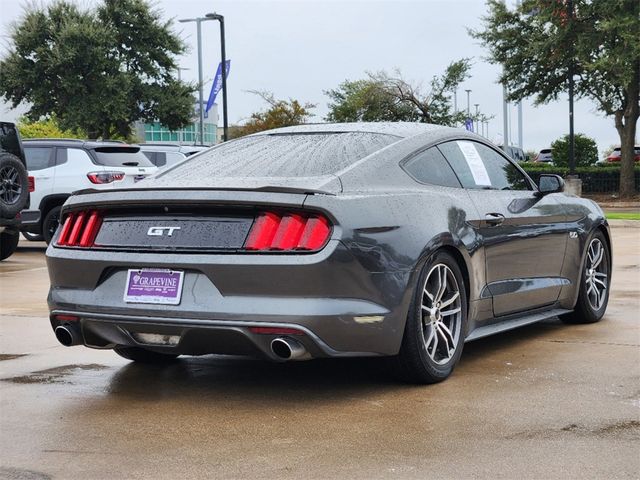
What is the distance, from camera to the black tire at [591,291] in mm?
7848

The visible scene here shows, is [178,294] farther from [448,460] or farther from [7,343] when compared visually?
[7,343]

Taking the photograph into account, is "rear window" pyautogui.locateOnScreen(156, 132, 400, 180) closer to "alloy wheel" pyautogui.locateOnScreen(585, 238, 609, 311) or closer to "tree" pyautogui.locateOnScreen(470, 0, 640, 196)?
"alloy wheel" pyautogui.locateOnScreen(585, 238, 609, 311)

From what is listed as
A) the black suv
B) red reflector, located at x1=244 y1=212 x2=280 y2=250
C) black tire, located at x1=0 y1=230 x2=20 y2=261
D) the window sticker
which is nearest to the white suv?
black tire, located at x1=0 y1=230 x2=20 y2=261

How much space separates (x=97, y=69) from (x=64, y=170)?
27.5m

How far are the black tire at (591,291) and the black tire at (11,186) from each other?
7955mm

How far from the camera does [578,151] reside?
1623 inches

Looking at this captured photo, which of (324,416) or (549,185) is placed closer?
(324,416)

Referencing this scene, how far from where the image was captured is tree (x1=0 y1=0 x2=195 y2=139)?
140 ft

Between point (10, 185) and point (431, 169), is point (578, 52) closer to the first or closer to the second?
point (10, 185)

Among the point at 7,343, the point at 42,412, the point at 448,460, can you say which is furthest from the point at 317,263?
the point at 7,343

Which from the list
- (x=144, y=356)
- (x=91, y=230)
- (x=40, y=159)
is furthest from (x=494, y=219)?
(x=40, y=159)

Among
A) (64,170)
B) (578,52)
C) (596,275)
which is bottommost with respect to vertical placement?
(596,275)

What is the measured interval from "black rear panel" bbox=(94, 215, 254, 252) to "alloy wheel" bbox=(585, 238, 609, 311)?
3.65 m

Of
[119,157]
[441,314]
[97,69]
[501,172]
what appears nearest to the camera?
[441,314]
